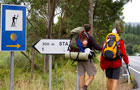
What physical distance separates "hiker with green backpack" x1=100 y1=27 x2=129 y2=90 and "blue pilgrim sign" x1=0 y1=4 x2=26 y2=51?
69.1 inches

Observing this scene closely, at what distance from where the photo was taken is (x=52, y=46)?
5.62 m

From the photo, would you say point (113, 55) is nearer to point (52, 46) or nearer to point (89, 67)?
point (89, 67)

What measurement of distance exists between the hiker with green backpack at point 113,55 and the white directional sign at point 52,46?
0.89 metres

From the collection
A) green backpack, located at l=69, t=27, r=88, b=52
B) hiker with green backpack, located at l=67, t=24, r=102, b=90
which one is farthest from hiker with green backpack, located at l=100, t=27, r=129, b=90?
green backpack, located at l=69, t=27, r=88, b=52

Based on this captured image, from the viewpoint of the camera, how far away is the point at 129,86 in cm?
859

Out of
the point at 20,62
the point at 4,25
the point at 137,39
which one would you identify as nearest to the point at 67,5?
the point at 20,62

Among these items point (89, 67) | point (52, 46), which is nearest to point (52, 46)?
point (52, 46)

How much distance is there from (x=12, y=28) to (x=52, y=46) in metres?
1.26

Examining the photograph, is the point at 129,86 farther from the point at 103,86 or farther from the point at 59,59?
the point at 59,59

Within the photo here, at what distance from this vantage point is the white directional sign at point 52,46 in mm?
5578

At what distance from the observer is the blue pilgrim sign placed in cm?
455

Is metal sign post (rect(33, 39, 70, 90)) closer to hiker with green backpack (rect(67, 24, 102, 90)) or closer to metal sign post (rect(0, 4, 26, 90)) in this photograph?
hiker with green backpack (rect(67, 24, 102, 90))

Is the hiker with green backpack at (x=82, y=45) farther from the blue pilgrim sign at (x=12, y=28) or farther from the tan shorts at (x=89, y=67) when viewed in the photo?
the blue pilgrim sign at (x=12, y=28)

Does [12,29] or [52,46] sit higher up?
[12,29]
